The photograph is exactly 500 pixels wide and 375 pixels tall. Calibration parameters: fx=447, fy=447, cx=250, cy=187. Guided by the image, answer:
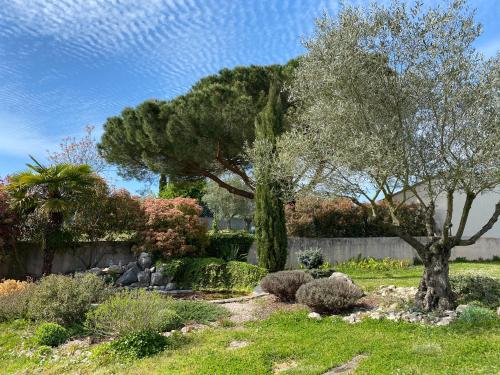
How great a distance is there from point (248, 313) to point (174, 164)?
36.1 feet

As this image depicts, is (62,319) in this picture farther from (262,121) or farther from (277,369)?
(262,121)

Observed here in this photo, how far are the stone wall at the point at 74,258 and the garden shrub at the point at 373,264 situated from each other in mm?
7990

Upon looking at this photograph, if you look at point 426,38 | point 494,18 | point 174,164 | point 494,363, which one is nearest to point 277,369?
point 494,363

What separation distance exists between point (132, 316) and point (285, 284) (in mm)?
3569

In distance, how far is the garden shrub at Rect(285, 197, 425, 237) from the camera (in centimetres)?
1869

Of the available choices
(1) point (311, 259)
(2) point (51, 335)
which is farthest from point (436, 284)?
(2) point (51, 335)

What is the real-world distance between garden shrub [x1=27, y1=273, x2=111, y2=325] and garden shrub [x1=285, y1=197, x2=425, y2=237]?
451 inches

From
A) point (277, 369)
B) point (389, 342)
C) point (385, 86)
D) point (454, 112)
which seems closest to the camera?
point (277, 369)

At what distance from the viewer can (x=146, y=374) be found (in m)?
5.62

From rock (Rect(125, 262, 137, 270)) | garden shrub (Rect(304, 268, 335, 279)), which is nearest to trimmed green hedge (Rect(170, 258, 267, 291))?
rock (Rect(125, 262, 137, 270))

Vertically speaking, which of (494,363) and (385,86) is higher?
(385,86)

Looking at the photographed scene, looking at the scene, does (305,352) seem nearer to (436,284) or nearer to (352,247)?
(436,284)

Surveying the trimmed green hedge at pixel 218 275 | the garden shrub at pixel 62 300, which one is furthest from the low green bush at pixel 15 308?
the trimmed green hedge at pixel 218 275

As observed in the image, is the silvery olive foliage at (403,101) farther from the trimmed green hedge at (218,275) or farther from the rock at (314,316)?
the trimmed green hedge at (218,275)
